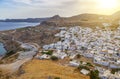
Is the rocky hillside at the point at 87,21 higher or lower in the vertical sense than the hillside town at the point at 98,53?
higher

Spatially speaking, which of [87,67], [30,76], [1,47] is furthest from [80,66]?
[1,47]

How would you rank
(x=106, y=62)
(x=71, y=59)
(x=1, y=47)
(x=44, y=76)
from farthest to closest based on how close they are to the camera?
1. (x=1, y=47)
2. (x=71, y=59)
3. (x=106, y=62)
4. (x=44, y=76)

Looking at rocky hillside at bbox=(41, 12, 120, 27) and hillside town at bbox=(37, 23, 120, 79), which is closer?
hillside town at bbox=(37, 23, 120, 79)

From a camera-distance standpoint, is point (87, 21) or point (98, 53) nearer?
point (98, 53)

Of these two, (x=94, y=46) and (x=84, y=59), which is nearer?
(x=84, y=59)

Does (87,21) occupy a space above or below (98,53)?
above

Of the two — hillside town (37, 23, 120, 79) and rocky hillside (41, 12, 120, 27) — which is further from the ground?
rocky hillside (41, 12, 120, 27)

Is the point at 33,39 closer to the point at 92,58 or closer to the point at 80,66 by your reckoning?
the point at 92,58

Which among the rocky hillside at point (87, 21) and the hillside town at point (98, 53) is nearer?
the hillside town at point (98, 53)

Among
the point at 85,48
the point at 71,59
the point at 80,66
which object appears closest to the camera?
the point at 80,66

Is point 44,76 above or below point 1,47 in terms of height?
above
